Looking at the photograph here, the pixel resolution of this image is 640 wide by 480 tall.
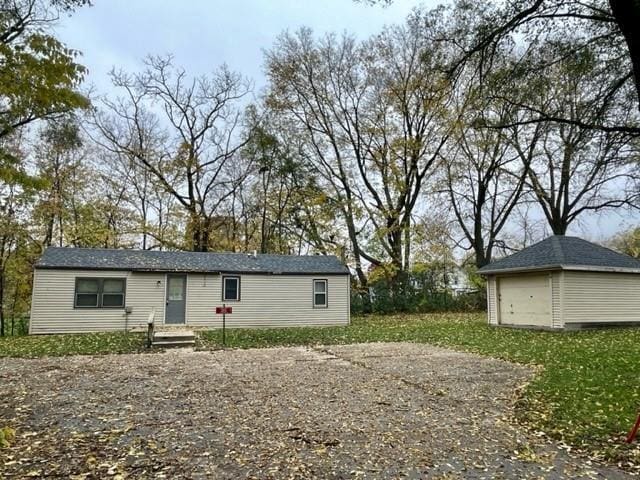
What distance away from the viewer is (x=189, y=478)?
11.6 ft

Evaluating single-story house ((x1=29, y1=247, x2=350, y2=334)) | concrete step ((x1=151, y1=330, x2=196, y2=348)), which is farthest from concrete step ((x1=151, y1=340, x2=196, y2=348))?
single-story house ((x1=29, y1=247, x2=350, y2=334))

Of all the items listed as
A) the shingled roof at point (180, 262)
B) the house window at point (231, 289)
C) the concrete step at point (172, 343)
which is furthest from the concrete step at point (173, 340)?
the house window at point (231, 289)

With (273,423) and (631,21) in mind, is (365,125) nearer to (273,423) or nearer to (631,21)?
(631,21)

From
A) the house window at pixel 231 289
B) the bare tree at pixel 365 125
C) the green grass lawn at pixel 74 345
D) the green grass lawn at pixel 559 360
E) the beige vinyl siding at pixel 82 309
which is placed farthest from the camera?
the bare tree at pixel 365 125

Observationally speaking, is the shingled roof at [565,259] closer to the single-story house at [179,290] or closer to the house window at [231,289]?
the single-story house at [179,290]

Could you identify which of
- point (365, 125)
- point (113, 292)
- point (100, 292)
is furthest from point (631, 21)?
point (365, 125)

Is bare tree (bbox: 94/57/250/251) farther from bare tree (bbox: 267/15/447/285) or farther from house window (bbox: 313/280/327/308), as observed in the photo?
house window (bbox: 313/280/327/308)

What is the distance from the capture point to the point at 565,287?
48.2ft

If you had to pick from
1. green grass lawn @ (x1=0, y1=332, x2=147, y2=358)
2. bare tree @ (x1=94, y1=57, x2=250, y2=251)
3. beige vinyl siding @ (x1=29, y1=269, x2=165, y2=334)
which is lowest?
green grass lawn @ (x1=0, y1=332, x2=147, y2=358)

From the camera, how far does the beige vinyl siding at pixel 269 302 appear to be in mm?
16844

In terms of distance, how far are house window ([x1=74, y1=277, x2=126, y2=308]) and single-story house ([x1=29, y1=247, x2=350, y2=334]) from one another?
0.03 m

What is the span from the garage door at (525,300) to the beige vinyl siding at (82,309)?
12.7m

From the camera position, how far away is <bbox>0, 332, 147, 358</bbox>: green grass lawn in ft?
34.6

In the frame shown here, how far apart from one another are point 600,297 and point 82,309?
17828mm
